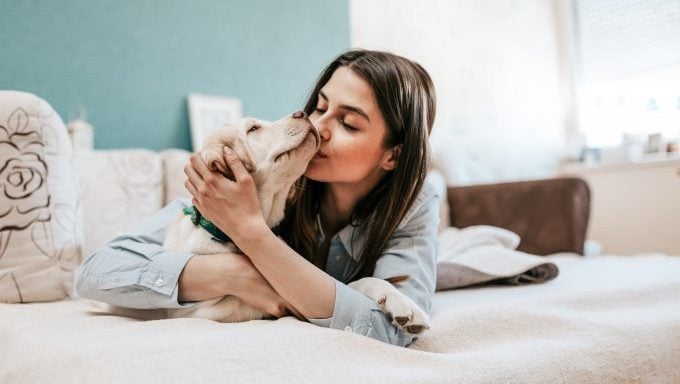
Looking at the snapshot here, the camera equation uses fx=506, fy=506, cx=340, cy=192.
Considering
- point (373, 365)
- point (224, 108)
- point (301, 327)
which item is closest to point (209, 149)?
point (301, 327)

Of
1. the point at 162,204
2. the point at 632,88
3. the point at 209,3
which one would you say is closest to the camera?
→ the point at 162,204

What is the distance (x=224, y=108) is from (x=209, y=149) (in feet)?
4.74

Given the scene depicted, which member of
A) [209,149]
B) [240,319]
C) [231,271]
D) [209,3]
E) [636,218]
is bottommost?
[636,218]

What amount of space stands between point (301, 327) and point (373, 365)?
15 centimetres

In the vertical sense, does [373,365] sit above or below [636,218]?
above

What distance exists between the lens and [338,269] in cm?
122

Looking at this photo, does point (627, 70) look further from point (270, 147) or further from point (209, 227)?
point (209, 227)

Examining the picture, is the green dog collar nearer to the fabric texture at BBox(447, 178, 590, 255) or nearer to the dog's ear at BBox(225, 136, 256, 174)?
the dog's ear at BBox(225, 136, 256, 174)

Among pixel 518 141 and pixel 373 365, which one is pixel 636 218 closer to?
pixel 518 141

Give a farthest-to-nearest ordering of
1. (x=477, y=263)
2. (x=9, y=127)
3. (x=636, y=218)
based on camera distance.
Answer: (x=636, y=218)
(x=477, y=263)
(x=9, y=127)

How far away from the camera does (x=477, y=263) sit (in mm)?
1517

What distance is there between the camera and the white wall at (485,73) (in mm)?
3072

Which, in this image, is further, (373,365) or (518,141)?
(518,141)

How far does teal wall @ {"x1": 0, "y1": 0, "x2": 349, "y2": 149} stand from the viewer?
1.90 meters
